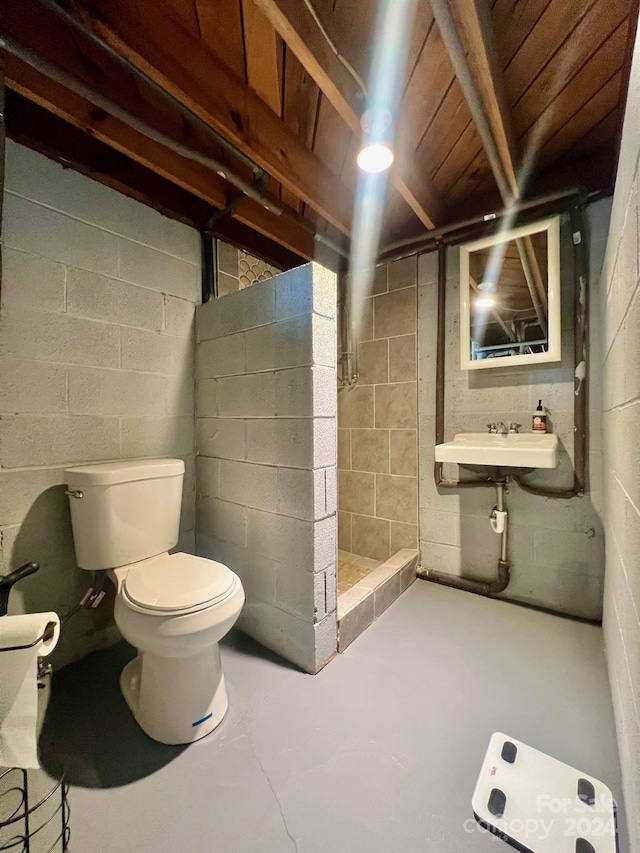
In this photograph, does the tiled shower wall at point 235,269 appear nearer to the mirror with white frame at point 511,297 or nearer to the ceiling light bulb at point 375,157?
the ceiling light bulb at point 375,157

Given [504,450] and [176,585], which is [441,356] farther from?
[176,585]

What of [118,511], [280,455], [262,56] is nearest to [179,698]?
[118,511]

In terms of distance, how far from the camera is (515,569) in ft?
6.34

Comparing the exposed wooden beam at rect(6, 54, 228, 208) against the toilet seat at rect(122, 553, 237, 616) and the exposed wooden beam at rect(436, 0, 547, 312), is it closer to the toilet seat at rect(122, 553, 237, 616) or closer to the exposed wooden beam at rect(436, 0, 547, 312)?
the exposed wooden beam at rect(436, 0, 547, 312)

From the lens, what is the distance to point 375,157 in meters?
1.44

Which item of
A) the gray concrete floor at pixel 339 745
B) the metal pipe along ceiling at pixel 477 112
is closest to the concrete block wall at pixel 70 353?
the gray concrete floor at pixel 339 745

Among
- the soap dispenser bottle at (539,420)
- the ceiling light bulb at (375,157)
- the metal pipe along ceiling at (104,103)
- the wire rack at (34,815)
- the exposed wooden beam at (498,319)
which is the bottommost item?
the wire rack at (34,815)

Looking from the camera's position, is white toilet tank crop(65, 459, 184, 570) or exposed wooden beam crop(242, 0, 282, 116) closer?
exposed wooden beam crop(242, 0, 282, 116)

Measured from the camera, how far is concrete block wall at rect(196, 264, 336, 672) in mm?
1414

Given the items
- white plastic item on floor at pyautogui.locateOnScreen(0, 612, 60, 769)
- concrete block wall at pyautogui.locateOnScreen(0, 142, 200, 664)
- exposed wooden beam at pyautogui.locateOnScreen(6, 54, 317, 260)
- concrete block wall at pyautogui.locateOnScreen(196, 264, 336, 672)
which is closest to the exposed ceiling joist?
exposed wooden beam at pyautogui.locateOnScreen(6, 54, 317, 260)

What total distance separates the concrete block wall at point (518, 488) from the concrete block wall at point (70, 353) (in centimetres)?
153

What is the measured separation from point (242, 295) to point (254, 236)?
2.62 ft

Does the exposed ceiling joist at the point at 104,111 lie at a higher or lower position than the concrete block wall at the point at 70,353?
higher

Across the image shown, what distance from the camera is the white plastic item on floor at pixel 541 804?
0.85 m
